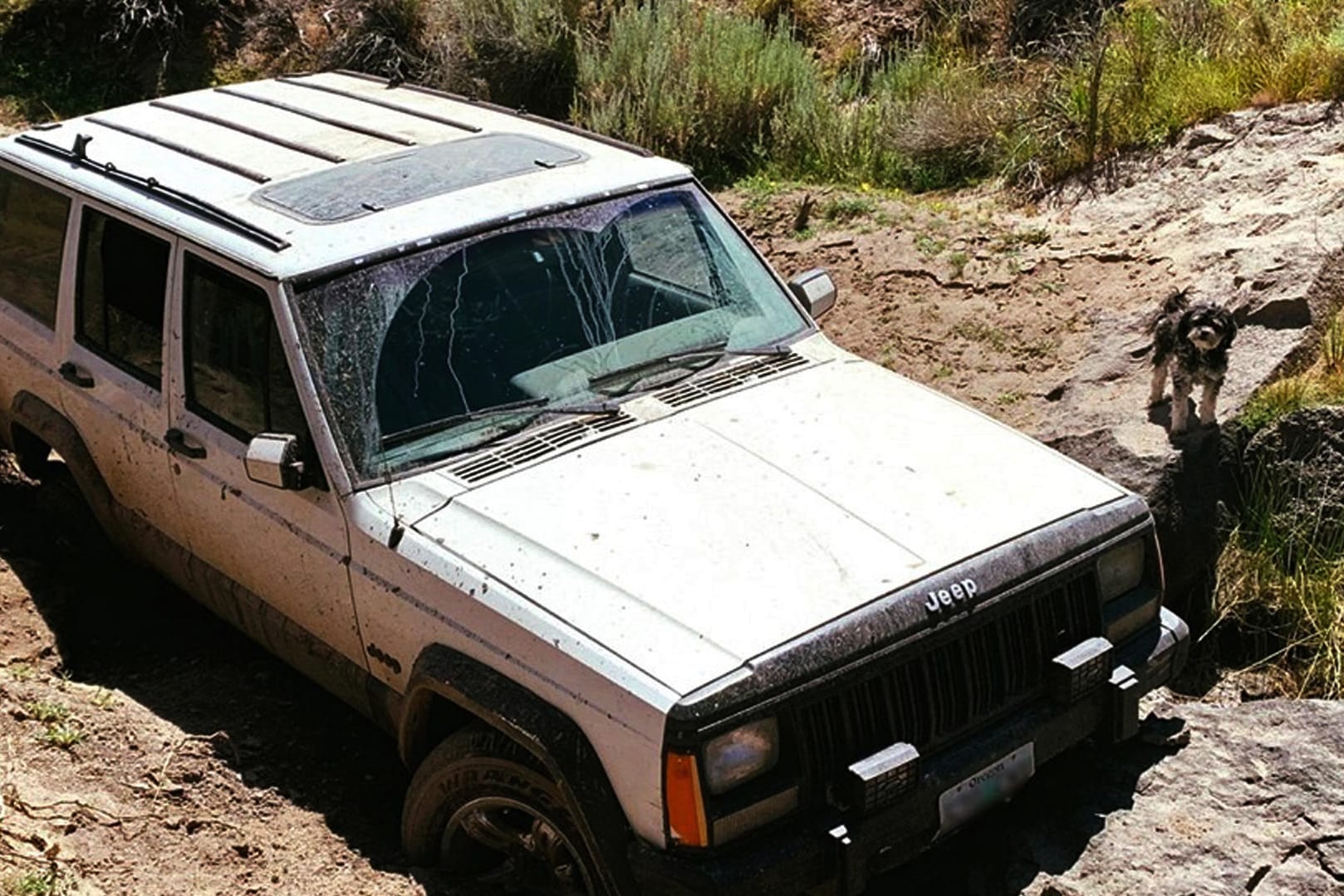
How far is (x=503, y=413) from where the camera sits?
472 cm

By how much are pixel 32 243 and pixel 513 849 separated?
9.94 ft

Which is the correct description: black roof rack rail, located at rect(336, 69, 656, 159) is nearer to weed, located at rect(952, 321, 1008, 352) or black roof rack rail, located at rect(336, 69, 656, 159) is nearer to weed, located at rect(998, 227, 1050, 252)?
weed, located at rect(952, 321, 1008, 352)

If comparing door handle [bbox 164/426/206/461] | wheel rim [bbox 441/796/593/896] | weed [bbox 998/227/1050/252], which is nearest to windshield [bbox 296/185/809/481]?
door handle [bbox 164/426/206/461]

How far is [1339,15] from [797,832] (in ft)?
24.3

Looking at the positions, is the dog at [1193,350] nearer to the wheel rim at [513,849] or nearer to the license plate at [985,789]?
the license plate at [985,789]

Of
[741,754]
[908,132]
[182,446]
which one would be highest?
[182,446]

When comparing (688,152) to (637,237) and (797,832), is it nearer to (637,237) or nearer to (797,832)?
(637,237)

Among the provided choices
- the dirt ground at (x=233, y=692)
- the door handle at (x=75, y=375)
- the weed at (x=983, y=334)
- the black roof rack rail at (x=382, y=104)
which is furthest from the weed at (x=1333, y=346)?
the door handle at (x=75, y=375)

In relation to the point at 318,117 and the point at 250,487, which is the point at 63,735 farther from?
the point at 318,117

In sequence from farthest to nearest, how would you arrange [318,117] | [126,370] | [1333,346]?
[1333,346] < [318,117] < [126,370]

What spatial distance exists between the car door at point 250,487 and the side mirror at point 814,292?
5.82 ft

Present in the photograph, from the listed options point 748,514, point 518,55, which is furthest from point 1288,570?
point 518,55

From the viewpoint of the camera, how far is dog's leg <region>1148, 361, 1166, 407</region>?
20.8ft

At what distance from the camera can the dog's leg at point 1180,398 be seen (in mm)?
6035
